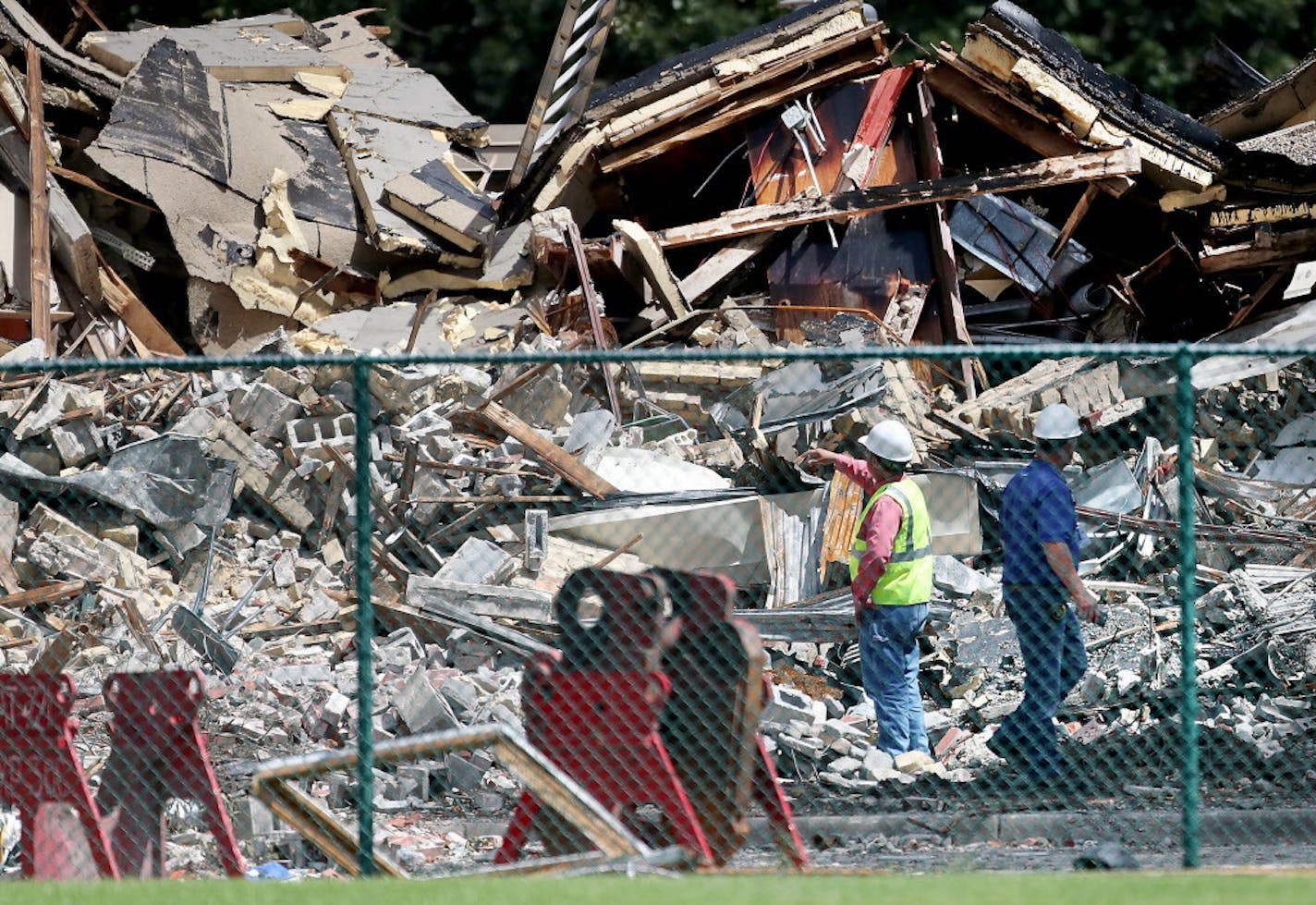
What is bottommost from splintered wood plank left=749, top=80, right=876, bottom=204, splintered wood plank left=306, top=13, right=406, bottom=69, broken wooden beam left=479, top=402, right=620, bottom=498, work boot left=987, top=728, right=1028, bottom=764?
work boot left=987, top=728, right=1028, bottom=764

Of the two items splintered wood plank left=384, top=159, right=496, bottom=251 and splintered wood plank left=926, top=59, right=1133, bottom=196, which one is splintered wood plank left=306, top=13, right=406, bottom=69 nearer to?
splintered wood plank left=384, top=159, right=496, bottom=251

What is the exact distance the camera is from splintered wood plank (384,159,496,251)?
12359 mm

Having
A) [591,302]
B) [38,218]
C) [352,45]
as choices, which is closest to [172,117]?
[38,218]

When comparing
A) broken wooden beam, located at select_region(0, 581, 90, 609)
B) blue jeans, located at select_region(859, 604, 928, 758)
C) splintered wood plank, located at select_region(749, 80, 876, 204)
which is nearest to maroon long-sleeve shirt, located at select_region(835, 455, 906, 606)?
blue jeans, located at select_region(859, 604, 928, 758)

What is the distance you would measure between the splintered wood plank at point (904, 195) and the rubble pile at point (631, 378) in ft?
0.10

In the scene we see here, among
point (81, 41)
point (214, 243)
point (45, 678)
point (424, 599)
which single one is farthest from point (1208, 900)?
point (81, 41)

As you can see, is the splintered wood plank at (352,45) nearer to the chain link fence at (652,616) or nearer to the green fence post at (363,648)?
the chain link fence at (652,616)

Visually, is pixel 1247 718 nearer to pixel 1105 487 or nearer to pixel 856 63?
pixel 1105 487

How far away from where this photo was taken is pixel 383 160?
13.1m

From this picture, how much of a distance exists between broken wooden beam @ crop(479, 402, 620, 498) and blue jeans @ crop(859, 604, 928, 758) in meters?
2.35

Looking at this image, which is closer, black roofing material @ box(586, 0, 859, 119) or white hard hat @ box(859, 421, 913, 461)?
white hard hat @ box(859, 421, 913, 461)

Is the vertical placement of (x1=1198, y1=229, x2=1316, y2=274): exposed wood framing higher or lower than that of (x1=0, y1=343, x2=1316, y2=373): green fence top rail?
higher

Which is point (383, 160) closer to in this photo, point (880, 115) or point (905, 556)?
point (880, 115)

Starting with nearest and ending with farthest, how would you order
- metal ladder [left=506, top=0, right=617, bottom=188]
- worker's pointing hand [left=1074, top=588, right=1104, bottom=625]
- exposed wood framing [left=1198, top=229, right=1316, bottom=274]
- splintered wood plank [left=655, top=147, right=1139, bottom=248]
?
worker's pointing hand [left=1074, top=588, right=1104, bottom=625]
exposed wood framing [left=1198, top=229, right=1316, bottom=274]
splintered wood plank [left=655, top=147, right=1139, bottom=248]
metal ladder [left=506, top=0, right=617, bottom=188]
